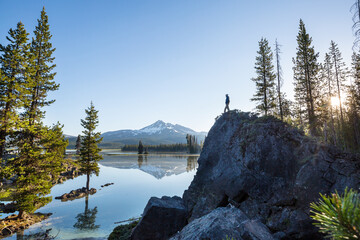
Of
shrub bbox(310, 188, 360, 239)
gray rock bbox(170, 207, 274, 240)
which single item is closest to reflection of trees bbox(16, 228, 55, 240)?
gray rock bbox(170, 207, 274, 240)

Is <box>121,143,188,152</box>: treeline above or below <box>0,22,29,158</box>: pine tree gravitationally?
below

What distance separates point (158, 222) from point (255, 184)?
6.72m

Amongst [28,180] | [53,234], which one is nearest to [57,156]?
[28,180]

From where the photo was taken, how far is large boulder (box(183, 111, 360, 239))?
26.2ft

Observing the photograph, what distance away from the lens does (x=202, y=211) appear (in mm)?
11781

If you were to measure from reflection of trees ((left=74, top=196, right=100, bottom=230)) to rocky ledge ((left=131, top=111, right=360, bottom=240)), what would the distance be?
8.60 m

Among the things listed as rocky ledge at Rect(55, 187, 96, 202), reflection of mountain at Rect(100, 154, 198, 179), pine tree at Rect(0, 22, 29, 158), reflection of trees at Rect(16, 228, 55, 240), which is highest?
pine tree at Rect(0, 22, 29, 158)

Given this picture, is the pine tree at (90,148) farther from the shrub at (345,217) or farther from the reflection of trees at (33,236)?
the shrub at (345,217)

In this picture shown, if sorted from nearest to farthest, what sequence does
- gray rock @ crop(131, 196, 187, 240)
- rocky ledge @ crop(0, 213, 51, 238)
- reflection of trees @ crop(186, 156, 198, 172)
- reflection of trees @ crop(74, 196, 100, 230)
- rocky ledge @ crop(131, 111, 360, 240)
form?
rocky ledge @ crop(131, 111, 360, 240) → gray rock @ crop(131, 196, 187, 240) → rocky ledge @ crop(0, 213, 51, 238) → reflection of trees @ crop(74, 196, 100, 230) → reflection of trees @ crop(186, 156, 198, 172)

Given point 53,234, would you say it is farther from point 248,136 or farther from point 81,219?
point 248,136

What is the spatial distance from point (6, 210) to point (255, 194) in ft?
87.3

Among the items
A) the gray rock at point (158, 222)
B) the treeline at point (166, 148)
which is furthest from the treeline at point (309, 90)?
the treeline at point (166, 148)

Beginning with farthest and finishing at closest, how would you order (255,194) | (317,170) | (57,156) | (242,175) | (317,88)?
(317,88) < (57,156) < (242,175) < (255,194) < (317,170)

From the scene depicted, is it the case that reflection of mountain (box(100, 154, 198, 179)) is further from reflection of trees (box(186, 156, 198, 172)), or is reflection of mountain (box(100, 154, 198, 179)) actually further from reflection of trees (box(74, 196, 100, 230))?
reflection of trees (box(74, 196, 100, 230))
